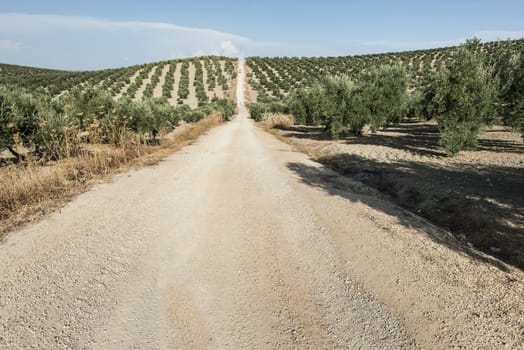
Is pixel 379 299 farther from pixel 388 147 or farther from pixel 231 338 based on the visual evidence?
pixel 388 147

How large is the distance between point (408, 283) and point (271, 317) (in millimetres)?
1959

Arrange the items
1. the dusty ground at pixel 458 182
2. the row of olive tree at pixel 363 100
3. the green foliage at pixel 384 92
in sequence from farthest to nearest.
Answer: the green foliage at pixel 384 92 < the row of olive tree at pixel 363 100 < the dusty ground at pixel 458 182

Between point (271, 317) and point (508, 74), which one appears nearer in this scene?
point (271, 317)

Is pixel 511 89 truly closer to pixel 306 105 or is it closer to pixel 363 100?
pixel 363 100

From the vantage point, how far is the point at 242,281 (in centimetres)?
396

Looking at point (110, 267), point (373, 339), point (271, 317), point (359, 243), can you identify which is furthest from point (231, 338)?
point (359, 243)

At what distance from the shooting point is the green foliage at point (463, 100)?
13.6 meters

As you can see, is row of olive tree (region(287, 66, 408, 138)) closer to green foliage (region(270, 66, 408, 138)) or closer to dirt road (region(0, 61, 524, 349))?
green foliage (region(270, 66, 408, 138))

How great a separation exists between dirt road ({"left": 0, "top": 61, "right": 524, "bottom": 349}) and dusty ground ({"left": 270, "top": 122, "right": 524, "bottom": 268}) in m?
1.27

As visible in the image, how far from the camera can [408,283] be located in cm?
396

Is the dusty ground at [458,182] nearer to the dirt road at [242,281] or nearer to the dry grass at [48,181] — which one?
the dirt road at [242,281]

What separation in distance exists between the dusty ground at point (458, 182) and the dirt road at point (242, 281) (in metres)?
1.27

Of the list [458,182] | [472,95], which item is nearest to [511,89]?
[472,95]

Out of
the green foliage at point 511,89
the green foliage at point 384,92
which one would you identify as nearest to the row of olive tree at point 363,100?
the green foliage at point 384,92
